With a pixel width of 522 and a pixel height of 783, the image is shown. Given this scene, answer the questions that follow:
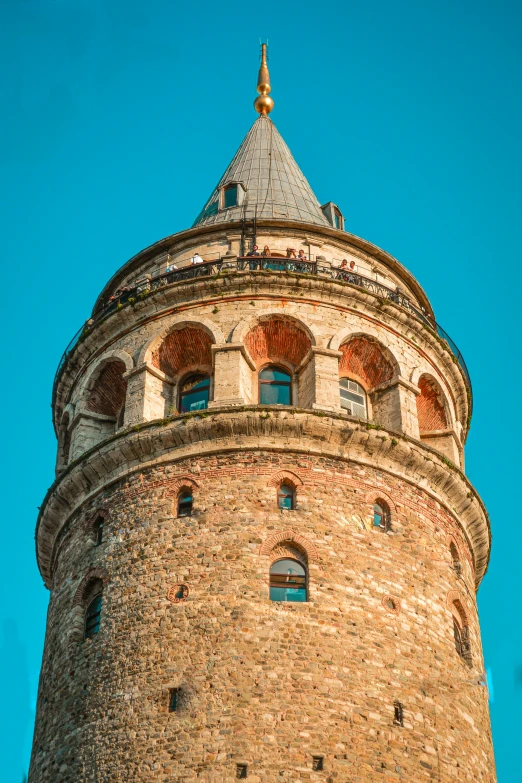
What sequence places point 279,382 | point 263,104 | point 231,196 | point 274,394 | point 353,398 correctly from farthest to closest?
point 263,104, point 231,196, point 353,398, point 279,382, point 274,394

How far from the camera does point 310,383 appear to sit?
30234 mm

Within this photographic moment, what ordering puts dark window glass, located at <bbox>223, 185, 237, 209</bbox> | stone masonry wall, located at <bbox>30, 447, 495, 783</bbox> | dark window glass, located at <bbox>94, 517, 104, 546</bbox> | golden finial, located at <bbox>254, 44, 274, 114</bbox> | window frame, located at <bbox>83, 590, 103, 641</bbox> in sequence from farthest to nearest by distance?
1. golden finial, located at <bbox>254, 44, 274, 114</bbox>
2. dark window glass, located at <bbox>223, 185, 237, 209</bbox>
3. dark window glass, located at <bbox>94, 517, 104, 546</bbox>
4. window frame, located at <bbox>83, 590, 103, 641</bbox>
5. stone masonry wall, located at <bbox>30, 447, 495, 783</bbox>

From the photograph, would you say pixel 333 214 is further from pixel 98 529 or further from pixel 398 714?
pixel 398 714

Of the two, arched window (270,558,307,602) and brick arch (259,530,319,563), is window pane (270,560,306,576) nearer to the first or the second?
arched window (270,558,307,602)

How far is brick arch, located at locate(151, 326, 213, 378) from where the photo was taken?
31219 mm

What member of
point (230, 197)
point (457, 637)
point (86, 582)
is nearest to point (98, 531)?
point (86, 582)

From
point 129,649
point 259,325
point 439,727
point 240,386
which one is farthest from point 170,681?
point 259,325

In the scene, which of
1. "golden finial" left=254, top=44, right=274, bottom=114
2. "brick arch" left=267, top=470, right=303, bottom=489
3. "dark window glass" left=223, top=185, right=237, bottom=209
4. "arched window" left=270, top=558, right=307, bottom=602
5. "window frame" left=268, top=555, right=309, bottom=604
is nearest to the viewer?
"window frame" left=268, top=555, right=309, bottom=604

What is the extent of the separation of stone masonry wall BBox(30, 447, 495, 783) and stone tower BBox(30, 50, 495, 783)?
44mm

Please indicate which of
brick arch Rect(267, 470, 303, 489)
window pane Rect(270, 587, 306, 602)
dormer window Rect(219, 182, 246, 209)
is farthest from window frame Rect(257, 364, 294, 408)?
dormer window Rect(219, 182, 246, 209)

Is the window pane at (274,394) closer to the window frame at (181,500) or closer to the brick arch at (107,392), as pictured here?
the window frame at (181,500)

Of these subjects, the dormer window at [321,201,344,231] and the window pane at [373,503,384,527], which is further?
the dormer window at [321,201,344,231]

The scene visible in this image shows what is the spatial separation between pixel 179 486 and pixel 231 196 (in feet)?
37.2

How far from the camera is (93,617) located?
1085 inches
